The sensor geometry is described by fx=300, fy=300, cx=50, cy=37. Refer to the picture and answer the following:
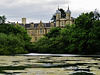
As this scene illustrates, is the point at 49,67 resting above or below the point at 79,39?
below

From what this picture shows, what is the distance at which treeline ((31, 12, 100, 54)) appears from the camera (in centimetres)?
5859

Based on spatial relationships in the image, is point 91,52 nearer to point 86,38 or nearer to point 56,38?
point 86,38

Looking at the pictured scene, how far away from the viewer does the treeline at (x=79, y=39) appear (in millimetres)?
58594

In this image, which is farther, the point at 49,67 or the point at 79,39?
the point at 79,39

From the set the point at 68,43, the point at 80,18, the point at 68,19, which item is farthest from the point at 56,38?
the point at 68,19

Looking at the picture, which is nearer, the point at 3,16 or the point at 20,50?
the point at 20,50

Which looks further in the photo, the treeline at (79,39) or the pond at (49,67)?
the treeline at (79,39)

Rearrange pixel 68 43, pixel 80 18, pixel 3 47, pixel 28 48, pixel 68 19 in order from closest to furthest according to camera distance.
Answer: pixel 3 47
pixel 80 18
pixel 68 43
pixel 28 48
pixel 68 19

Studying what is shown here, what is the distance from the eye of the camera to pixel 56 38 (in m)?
69.1

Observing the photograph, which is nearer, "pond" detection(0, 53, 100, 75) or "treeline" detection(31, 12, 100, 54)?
"pond" detection(0, 53, 100, 75)

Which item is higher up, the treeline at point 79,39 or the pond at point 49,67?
the treeline at point 79,39

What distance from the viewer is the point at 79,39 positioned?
59.9m

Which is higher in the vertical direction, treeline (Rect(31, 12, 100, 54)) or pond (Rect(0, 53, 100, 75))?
treeline (Rect(31, 12, 100, 54))

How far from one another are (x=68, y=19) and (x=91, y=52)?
162 ft
